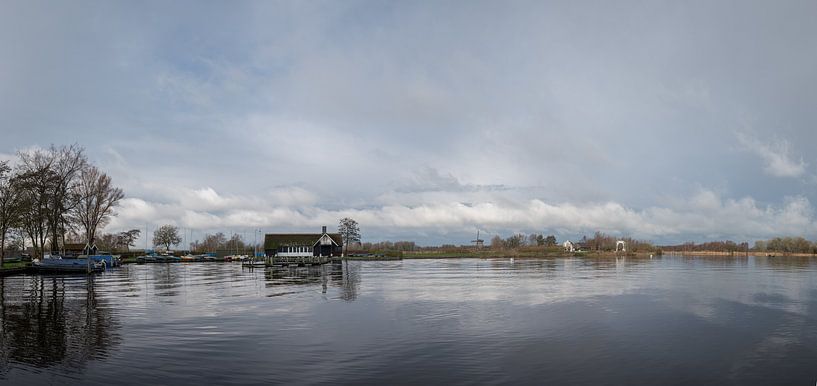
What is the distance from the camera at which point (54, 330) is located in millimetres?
20297

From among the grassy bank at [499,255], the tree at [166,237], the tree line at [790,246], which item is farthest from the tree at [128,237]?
the tree line at [790,246]

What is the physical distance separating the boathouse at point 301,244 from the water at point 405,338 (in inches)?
2637

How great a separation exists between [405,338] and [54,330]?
13725 millimetres

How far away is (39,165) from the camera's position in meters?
61.0

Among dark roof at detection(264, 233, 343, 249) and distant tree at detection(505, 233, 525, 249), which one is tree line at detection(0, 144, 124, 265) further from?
distant tree at detection(505, 233, 525, 249)

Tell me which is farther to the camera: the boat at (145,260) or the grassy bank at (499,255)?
the grassy bank at (499,255)

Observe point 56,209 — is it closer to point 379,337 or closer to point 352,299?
point 352,299

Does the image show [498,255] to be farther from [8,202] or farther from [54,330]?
[54,330]

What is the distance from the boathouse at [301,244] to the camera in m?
102

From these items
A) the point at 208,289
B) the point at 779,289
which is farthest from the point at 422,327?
the point at 779,289

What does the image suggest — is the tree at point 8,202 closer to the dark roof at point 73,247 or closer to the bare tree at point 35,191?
the bare tree at point 35,191

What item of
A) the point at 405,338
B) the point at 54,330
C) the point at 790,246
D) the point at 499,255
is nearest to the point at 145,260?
the point at 499,255

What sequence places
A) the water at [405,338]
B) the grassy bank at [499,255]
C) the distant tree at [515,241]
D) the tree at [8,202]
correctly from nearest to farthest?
1. the water at [405,338]
2. the tree at [8,202]
3. the grassy bank at [499,255]
4. the distant tree at [515,241]

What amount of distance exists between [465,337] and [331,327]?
570 cm
